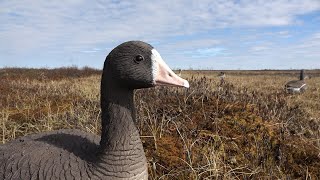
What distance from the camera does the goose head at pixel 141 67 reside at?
314cm

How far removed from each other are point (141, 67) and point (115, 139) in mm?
590

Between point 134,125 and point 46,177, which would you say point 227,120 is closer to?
point 134,125

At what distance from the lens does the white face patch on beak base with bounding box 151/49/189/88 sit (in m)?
3.12

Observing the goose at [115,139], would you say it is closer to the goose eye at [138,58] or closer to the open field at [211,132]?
the goose eye at [138,58]

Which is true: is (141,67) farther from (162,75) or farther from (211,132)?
(211,132)

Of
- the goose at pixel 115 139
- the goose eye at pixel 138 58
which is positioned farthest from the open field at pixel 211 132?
the goose eye at pixel 138 58

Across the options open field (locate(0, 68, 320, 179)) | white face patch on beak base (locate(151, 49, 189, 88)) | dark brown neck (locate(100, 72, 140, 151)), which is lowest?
open field (locate(0, 68, 320, 179))

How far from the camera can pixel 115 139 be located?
321 cm

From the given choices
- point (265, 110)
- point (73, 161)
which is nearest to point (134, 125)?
point (73, 161)

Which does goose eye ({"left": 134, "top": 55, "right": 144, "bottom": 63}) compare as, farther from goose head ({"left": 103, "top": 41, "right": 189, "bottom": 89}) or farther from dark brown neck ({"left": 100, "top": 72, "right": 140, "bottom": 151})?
dark brown neck ({"left": 100, "top": 72, "right": 140, "bottom": 151})

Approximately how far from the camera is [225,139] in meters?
5.23

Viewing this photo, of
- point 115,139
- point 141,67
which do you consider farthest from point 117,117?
point 141,67

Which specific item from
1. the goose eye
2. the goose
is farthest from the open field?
the goose eye

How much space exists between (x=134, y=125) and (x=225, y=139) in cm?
223
